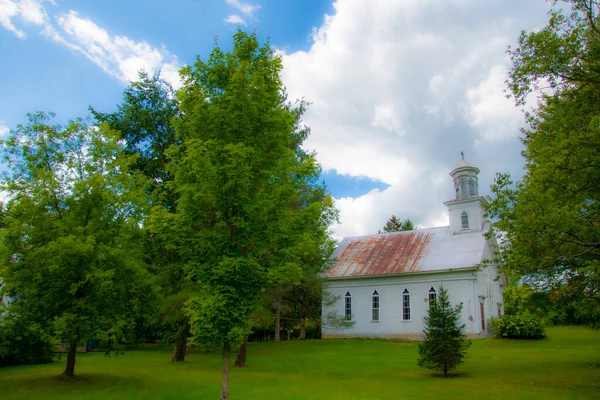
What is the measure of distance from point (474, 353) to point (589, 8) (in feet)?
58.5

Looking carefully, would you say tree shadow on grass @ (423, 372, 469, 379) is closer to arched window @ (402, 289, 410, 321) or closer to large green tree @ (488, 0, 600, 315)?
large green tree @ (488, 0, 600, 315)

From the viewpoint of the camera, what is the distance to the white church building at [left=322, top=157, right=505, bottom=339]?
31250mm

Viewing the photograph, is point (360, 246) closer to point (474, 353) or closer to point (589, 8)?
point (474, 353)

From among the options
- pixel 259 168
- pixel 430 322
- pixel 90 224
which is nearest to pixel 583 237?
pixel 430 322

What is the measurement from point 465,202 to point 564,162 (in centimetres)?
2338

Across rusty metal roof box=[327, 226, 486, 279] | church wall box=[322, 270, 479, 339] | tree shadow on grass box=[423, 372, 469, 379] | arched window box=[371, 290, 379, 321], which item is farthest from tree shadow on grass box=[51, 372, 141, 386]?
arched window box=[371, 290, 379, 321]

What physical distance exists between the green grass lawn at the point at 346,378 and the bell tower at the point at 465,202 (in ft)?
34.9

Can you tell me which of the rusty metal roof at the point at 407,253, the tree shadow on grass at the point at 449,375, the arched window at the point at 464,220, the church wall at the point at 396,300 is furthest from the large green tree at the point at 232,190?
the arched window at the point at 464,220

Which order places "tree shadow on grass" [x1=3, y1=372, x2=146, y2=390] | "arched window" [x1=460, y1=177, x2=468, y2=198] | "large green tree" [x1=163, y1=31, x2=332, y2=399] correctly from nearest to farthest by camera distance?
"large green tree" [x1=163, y1=31, x2=332, y2=399]
"tree shadow on grass" [x1=3, y1=372, x2=146, y2=390]
"arched window" [x1=460, y1=177, x2=468, y2=198]

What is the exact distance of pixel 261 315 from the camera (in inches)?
875

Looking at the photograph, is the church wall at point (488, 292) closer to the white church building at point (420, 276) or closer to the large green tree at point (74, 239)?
the white church building at point (420, 276)

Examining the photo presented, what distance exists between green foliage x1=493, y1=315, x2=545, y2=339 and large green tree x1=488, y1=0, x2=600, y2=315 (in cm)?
1700

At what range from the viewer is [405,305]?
110ft

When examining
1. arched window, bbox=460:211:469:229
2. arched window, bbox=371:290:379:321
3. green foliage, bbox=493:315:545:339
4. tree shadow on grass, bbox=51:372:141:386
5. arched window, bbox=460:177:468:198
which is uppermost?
arched window, bbox=460:177:468:198
